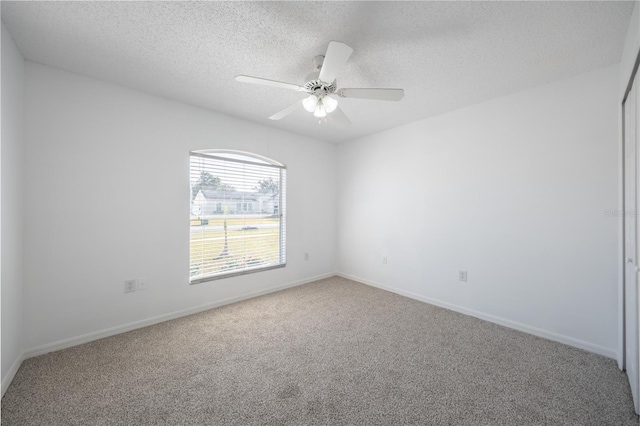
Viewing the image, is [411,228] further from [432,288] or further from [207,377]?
[207,377]

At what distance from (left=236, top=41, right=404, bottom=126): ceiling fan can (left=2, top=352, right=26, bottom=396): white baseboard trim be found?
256 cm

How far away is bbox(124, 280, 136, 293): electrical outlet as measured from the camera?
248 centimetres

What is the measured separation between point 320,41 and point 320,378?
96.5 inches

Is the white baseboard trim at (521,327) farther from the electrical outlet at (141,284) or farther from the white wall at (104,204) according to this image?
the electrical outlet at (141,284)

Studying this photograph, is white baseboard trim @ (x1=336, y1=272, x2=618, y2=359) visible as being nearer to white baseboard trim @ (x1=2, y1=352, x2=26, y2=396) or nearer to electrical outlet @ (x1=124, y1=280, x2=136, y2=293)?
electrical outlet @ (x1=124, y1=280, x2=136, y2=293)

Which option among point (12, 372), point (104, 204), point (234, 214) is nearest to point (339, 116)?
point (234, 214)

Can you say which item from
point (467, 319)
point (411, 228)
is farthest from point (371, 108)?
point (467, 319)

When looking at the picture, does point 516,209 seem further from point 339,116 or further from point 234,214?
point 234,214

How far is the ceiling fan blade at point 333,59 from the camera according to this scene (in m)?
1.40

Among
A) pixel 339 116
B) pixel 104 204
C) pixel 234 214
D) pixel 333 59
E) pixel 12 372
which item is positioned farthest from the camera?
pixel 234 214

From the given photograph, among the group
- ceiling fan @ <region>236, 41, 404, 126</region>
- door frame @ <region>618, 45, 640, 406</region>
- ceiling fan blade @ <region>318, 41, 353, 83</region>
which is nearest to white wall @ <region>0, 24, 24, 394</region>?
ceiling fan @ <region>236, 41, 404, 126</region>

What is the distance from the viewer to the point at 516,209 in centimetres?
256

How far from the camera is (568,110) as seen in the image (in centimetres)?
226

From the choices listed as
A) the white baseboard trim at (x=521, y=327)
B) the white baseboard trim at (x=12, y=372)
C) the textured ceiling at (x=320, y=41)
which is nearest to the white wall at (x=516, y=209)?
the white baseboard trim at (x=521, y=327)
